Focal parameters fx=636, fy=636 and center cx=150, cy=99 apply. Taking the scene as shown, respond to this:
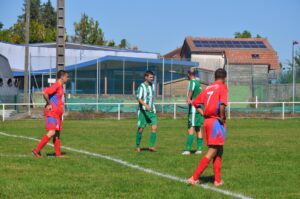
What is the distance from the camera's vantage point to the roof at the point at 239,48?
68938 millimetres

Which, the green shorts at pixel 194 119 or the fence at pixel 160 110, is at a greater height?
the green shorts at pixel 194 119

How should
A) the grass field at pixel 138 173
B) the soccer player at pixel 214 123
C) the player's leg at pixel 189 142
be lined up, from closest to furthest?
the grass field at pixel 138 173 → the soccer player at pixel 214 123 → the player's leg at pixel 189 142

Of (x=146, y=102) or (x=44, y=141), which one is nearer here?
(x=44, y=141)

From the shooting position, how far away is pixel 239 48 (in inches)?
2867

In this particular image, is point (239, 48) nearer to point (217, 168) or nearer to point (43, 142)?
point (43, 142)

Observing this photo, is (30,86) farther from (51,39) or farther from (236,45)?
(51,39)

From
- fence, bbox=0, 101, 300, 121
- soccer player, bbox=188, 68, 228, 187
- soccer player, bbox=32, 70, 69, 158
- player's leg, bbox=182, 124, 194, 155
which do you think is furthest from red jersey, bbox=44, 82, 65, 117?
fence, bbox=0, 101, 300, 121

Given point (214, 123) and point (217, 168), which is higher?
point (214, 123)

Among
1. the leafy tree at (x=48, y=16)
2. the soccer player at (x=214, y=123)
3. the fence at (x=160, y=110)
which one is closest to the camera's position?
the soccer player at (x=214, y=123)

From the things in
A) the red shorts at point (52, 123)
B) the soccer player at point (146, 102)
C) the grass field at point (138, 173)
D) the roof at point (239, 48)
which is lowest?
the grass field at point (138, 173)

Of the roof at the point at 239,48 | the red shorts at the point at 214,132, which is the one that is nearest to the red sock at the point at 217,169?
the red shorts at the point at 214,132

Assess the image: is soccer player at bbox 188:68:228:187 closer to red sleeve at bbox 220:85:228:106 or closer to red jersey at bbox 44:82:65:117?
red sleeve at bbox 220:85:228:106

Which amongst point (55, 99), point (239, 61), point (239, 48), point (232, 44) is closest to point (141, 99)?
point (55, 99)

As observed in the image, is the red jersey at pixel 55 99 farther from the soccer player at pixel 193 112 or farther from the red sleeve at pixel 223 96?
the red sleeve at pixel 223 96
